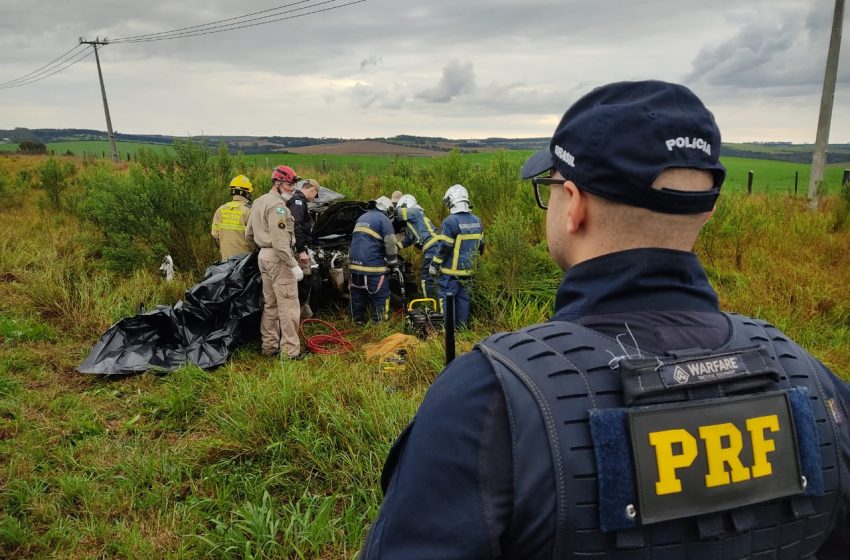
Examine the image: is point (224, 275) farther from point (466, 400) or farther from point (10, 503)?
point (466, 400)

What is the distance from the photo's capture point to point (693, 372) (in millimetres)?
961

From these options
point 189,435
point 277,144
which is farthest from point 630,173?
point 277,144

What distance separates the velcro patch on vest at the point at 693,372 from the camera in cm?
93

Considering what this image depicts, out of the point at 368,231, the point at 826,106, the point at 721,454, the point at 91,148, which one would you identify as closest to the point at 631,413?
the point at 721,454

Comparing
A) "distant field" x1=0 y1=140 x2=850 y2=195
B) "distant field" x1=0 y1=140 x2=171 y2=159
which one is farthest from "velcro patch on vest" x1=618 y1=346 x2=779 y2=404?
"distant field" x1=0 y1=140 x2=171 y2=159

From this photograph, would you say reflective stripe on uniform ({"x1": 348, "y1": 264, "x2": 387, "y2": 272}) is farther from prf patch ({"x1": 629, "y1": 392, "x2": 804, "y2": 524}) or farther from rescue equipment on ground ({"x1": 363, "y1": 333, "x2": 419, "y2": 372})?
prf patch ({"x1": 629, "y1": 392, "x2": 804, "y2": 524})

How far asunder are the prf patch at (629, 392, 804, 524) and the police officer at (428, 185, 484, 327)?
6.21 meters

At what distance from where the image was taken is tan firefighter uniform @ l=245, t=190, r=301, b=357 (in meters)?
6.11

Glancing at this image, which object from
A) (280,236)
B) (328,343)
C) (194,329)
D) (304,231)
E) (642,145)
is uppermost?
(642,145)

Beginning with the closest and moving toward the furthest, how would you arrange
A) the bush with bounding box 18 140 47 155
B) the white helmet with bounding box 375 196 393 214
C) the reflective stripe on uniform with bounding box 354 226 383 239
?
the reflective stripe on uniform with bounding box 354 226 383 239
the white helmet with bounding box 375 196 393 214
the bush with bounding box 18 140 47 155

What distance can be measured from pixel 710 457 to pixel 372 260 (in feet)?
22.1

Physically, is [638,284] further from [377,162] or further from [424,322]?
[377,162]

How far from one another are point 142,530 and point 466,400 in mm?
2929

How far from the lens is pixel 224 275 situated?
20.8 feet
